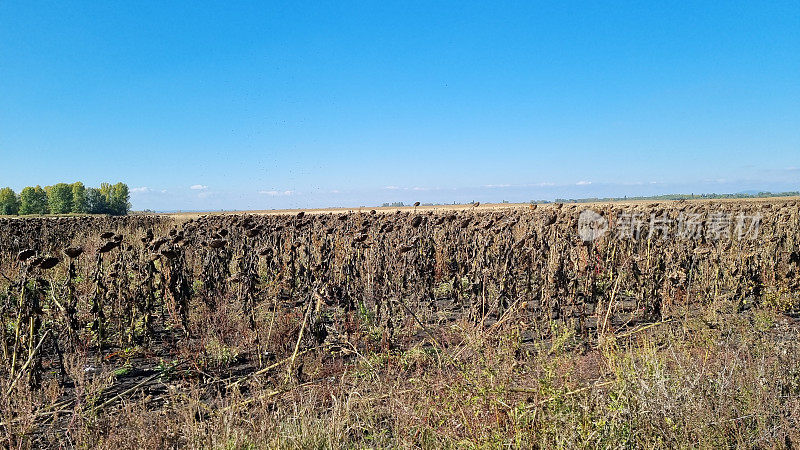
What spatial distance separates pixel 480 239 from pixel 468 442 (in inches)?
249

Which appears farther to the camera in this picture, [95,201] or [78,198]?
[95,201]

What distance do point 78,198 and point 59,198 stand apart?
14.0ft

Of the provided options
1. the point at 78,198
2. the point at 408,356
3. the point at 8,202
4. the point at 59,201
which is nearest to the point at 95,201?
the point at 78,198

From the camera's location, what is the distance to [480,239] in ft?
28.7

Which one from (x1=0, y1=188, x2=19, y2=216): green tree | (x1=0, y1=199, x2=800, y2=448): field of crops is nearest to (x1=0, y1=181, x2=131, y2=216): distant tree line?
(x1=0, y1=188, x2=19, y2=216): green tree

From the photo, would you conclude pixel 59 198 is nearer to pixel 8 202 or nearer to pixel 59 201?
pixel 59 201

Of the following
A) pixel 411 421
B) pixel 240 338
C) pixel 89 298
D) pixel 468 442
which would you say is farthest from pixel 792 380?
pixel 89 298

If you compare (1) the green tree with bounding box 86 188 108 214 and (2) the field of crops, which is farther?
(1) the green tree with bounding box 86 188 108 214

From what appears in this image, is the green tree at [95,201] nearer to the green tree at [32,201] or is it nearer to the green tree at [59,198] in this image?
the green tree at [59,198]

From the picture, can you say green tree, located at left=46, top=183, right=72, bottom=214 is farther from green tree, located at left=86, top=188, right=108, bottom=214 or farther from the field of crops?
the field of crops

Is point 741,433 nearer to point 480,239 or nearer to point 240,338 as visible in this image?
point 240,338

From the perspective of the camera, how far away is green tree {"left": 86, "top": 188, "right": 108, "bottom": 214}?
120350 mm

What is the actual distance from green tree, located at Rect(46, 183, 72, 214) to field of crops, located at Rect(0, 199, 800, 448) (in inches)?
5456

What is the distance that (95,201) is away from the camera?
126 metres
